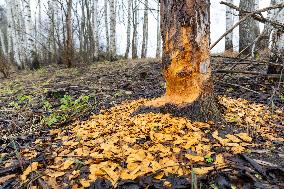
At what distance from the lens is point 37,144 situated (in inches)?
117

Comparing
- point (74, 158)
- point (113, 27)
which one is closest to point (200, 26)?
point (74, 158)

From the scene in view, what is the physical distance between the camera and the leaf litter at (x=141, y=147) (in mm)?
2160

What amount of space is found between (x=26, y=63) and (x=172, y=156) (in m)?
13.0

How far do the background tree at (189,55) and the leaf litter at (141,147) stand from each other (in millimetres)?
210

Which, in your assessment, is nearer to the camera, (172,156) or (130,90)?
(172,156)

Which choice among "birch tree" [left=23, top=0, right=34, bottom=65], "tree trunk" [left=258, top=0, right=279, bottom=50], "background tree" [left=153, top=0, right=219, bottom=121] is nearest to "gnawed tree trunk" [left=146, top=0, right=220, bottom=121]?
"background tree" [left=153, top=0, right=219, bottom=121]

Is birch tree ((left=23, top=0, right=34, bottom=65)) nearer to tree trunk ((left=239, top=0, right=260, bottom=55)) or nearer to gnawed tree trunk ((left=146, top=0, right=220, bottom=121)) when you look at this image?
tree trunk ((left=239, top=0, right=260, bottom=55))

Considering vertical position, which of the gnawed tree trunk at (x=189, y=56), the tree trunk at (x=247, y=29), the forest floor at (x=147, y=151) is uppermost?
Answer: the tree trunk at (x=247, y=29)

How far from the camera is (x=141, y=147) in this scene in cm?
248

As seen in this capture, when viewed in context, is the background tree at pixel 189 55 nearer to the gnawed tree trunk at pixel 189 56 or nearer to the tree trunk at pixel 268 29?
the gnawed tree trunk at pixel 189 56

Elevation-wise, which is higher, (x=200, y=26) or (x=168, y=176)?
(x=200, y=26)

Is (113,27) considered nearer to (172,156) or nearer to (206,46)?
(206,46)

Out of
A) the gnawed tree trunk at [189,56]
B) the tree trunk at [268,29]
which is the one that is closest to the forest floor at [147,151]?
the gnawed tree trunk at [189,56]

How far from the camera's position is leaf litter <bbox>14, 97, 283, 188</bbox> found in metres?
2.16
